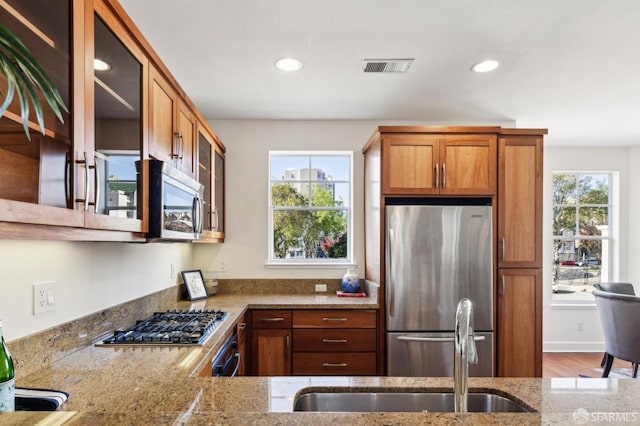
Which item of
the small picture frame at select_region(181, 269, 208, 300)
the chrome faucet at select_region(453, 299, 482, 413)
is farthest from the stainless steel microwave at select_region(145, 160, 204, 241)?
the chrome faucet at select_region(453, 299, 482, 413)

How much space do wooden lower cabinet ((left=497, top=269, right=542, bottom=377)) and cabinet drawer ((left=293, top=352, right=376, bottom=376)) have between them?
1.06m

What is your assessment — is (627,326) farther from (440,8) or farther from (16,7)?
(16,7)

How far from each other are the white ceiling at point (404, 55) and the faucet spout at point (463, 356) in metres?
1.49

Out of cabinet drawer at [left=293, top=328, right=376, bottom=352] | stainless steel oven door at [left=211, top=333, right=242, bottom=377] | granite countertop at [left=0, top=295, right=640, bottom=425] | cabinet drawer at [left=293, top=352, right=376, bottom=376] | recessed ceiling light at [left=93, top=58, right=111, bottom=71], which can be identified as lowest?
cabinet drawer at [left=293, top=352, right=376, bottom=376]

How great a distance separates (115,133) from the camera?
4.63 feet

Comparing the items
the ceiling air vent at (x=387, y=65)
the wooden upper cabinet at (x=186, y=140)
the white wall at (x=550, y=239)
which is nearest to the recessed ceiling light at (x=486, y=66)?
the ceiling air vent at (x=387, y=65)

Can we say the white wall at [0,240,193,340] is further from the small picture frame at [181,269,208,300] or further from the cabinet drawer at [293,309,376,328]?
the cabinet drawer at [293,309,376,328]

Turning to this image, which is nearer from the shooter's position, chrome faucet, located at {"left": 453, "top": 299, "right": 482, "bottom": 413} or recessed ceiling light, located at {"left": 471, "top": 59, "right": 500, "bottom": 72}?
chrome faucet, located at {"left": 453, "top": 299, "right": 482, "bottom": 413}

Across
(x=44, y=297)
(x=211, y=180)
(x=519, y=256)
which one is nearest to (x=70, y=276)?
(x=44, y=297)

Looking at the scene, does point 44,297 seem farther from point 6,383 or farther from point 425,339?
point 425,339

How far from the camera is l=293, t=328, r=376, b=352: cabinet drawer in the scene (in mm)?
2992

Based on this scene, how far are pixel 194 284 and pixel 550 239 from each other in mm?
4327

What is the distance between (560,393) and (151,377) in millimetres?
1325

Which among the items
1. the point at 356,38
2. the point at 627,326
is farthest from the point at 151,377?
the point at 627,326
